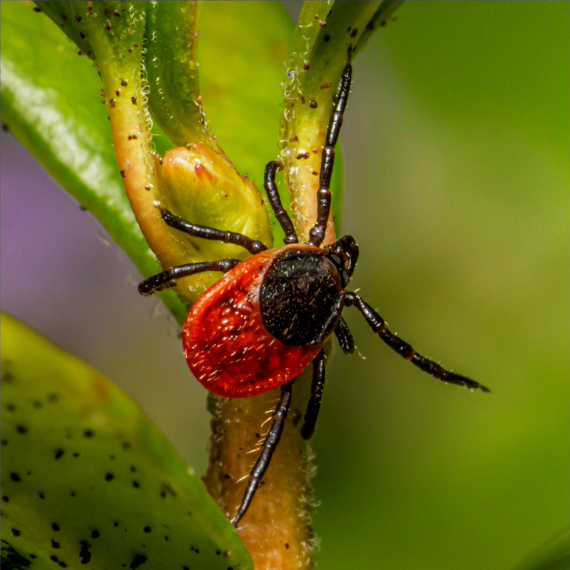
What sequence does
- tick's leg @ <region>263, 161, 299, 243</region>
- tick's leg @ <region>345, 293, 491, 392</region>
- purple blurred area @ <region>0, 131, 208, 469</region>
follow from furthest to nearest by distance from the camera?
purple blurred area @ <region>0, 131, 208, 469</region>, tick's leg @ <region>345, 293, 491, 392</region>, tick's leg @ <region>263, 161, 299, 243</region>

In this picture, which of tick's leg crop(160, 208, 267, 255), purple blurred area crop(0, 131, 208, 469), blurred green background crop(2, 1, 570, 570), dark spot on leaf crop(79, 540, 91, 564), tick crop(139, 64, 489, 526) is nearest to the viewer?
dark spot on leaf crop(79, 540, 91, 564)

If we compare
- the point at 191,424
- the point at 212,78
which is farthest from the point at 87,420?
the point at 191,424

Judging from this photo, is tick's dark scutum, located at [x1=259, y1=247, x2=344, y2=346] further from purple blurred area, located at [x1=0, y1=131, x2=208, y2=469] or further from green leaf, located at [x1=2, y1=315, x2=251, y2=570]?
purple blurred area, located at [x1=0, y1=131, x2=208, y2=469]

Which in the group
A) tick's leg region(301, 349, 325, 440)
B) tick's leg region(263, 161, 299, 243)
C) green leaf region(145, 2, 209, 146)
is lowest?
tick's leg region(301, 349, 325, 440)

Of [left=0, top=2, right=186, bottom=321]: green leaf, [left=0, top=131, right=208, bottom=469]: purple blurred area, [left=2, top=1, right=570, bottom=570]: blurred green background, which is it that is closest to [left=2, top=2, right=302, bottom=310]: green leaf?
[left=0, top=2, right=186, bottom=321]: green leaf

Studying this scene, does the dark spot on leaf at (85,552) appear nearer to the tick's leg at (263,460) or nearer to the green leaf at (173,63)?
the tick's leg at (263,460)

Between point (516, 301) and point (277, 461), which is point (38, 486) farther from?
point (516, 301)

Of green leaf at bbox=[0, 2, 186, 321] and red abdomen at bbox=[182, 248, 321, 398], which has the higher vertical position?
green leaf at bbox=[0, 2, 186, 321]

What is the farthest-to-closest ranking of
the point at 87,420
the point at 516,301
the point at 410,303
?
the point at 410,303 < the point at 516,301 < the point at 87,420

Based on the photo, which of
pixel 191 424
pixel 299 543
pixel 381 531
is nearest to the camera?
pixel 299 543

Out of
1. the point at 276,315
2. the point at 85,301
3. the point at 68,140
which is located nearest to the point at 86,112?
the point at 68,140
